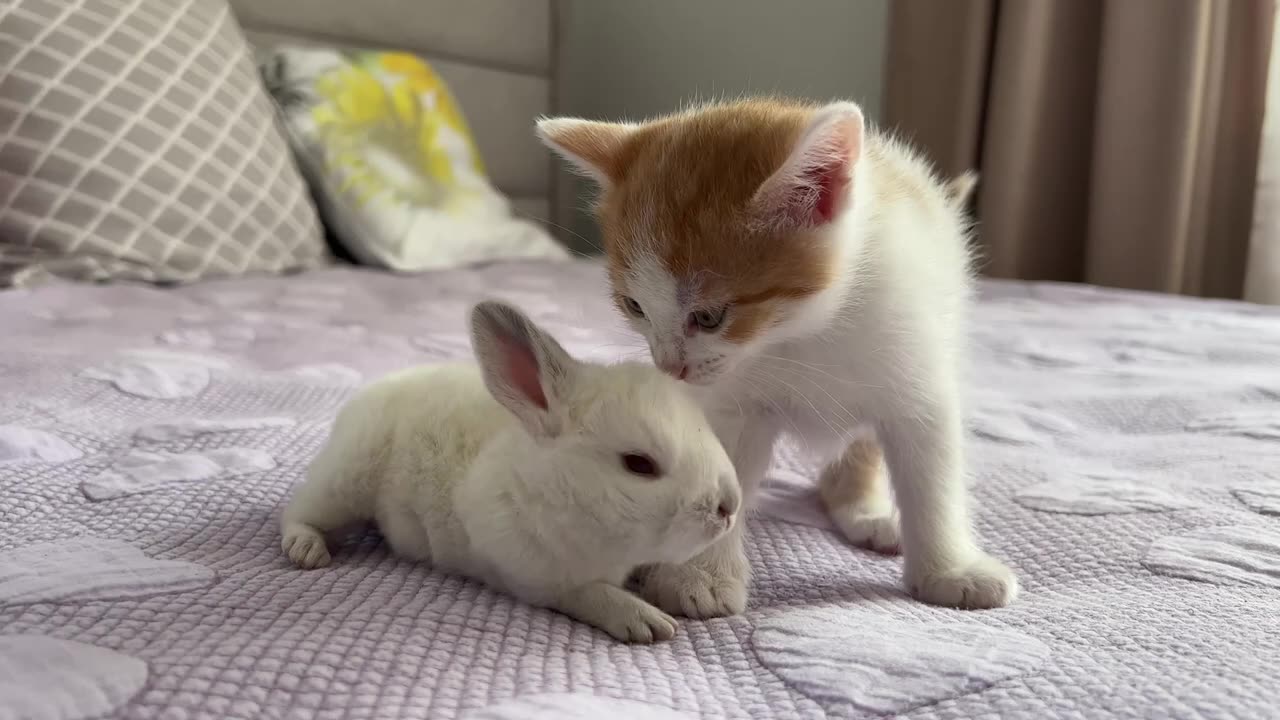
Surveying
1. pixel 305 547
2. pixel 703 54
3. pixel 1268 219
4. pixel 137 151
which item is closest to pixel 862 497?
pixel 305 547

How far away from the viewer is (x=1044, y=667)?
55cm

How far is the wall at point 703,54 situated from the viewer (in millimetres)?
3070

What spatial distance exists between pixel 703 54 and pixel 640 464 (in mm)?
2898

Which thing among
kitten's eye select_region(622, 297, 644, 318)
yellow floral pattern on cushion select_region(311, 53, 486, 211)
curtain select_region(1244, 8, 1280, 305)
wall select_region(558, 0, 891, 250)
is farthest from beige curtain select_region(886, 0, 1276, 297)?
kitten's eye select_region(622, 297, 644, 318)

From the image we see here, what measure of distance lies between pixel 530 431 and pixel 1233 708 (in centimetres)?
45

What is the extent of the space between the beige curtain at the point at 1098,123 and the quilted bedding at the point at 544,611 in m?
1.25

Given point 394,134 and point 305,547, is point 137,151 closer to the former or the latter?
point 394,134

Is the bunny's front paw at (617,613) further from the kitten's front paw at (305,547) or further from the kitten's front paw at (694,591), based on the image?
the kitten's front paw at (305,547)

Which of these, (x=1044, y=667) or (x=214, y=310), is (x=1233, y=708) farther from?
(x=214, y=310)

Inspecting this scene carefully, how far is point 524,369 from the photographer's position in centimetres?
71

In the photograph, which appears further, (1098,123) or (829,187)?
(1098,123)

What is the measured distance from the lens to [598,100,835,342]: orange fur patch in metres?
0.82

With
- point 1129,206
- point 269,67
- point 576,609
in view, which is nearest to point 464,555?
point 576,609

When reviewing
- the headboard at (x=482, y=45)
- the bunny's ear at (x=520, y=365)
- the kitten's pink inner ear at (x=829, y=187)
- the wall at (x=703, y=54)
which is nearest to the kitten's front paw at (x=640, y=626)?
the bunny's ear at (x=520, y=365)
